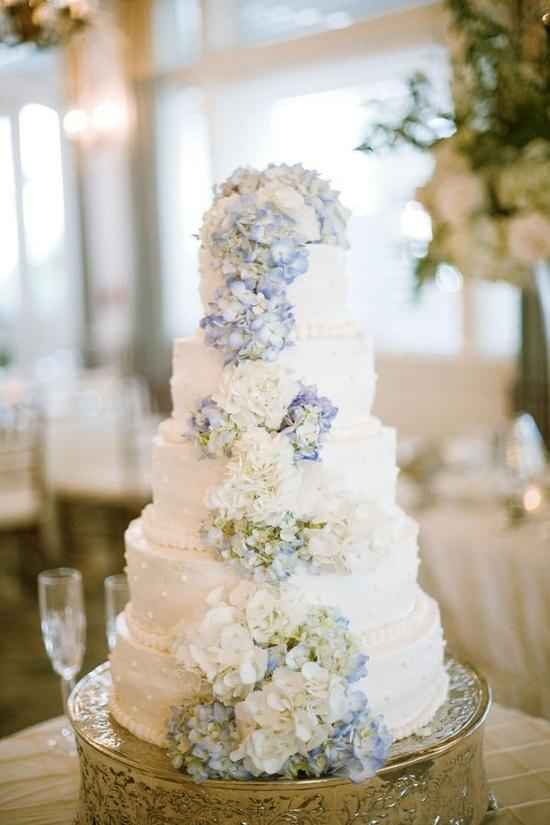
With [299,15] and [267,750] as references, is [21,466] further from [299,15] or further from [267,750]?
[267,750]

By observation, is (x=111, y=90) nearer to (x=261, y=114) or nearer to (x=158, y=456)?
(x=261, y=114)

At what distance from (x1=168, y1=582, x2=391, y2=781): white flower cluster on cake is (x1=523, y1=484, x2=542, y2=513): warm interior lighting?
176 cm

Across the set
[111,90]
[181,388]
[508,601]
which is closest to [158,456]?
[181,388]

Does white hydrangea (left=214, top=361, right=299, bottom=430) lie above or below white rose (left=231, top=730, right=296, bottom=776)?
above

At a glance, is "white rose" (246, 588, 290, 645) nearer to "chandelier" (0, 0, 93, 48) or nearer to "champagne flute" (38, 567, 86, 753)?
"champagne flute" (38, 567, 86, 753)

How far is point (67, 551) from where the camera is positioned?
22.2 ft

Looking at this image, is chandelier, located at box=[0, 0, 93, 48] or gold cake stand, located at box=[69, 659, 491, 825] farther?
chandelier, located at box=[0, 0, 93, 48]

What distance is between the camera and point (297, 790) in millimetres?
1713

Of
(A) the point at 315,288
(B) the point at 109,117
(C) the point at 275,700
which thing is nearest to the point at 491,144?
(A) the point at 315,288

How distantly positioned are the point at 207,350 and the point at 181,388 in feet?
0.36

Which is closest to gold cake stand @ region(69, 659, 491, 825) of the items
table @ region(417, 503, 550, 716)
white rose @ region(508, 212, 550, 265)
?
table @ region(417, 503, 550, 716)

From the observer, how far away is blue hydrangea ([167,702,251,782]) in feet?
5.61

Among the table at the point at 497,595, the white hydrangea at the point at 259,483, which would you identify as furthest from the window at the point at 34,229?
the white hydrangea at the point at 259,483

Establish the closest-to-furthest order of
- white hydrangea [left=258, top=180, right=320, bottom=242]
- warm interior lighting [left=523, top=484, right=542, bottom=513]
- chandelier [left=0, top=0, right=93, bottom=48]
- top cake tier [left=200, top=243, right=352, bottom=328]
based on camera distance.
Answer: white hydrangea [left=258, top=180, right=320, bottom=242]
top cake tier [left=200, top=243, right=352, bottom=328]
chandelier [left=0, top=0, right=93, bottom=48]
warm interior lighting [left=523, top=484, right=542, bottom=513]
